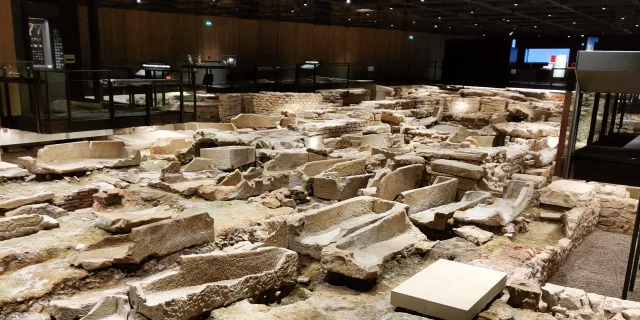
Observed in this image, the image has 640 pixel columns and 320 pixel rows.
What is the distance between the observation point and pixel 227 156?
389 inches

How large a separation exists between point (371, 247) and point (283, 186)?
3.21m

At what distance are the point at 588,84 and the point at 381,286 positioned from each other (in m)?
2.98

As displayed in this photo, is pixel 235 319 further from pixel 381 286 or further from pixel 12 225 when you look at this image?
pixel 12 225

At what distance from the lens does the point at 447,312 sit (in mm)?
4000

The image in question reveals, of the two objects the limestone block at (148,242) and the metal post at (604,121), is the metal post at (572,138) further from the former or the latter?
the limestone block at (148,242)

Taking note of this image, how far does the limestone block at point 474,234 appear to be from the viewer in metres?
6.48

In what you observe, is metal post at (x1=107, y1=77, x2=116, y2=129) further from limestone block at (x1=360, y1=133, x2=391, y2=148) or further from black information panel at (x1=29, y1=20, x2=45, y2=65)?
limestone block at (x1=360, y1=133, x2=391, y2=148)

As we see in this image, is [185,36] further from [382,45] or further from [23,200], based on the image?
[382,45]

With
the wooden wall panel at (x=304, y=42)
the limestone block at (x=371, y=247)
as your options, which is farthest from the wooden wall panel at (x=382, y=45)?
the limestone block at (x=371, y=247)

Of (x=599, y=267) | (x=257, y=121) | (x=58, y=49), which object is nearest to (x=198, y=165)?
(x=257, y=121)

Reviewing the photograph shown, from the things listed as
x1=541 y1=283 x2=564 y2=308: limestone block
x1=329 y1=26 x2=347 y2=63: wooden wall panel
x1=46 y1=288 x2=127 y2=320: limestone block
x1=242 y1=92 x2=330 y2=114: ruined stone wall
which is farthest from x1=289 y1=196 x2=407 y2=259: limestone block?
x1=329 y1=26 x2=347 y2=63: wooden wall panel

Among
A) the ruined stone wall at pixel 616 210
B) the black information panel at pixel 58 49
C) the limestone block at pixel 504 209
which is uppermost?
the black information panel at pixel 58 49

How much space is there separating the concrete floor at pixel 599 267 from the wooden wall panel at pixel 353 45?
1732 cm

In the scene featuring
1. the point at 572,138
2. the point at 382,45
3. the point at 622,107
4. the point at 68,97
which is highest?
the point at 382,45
